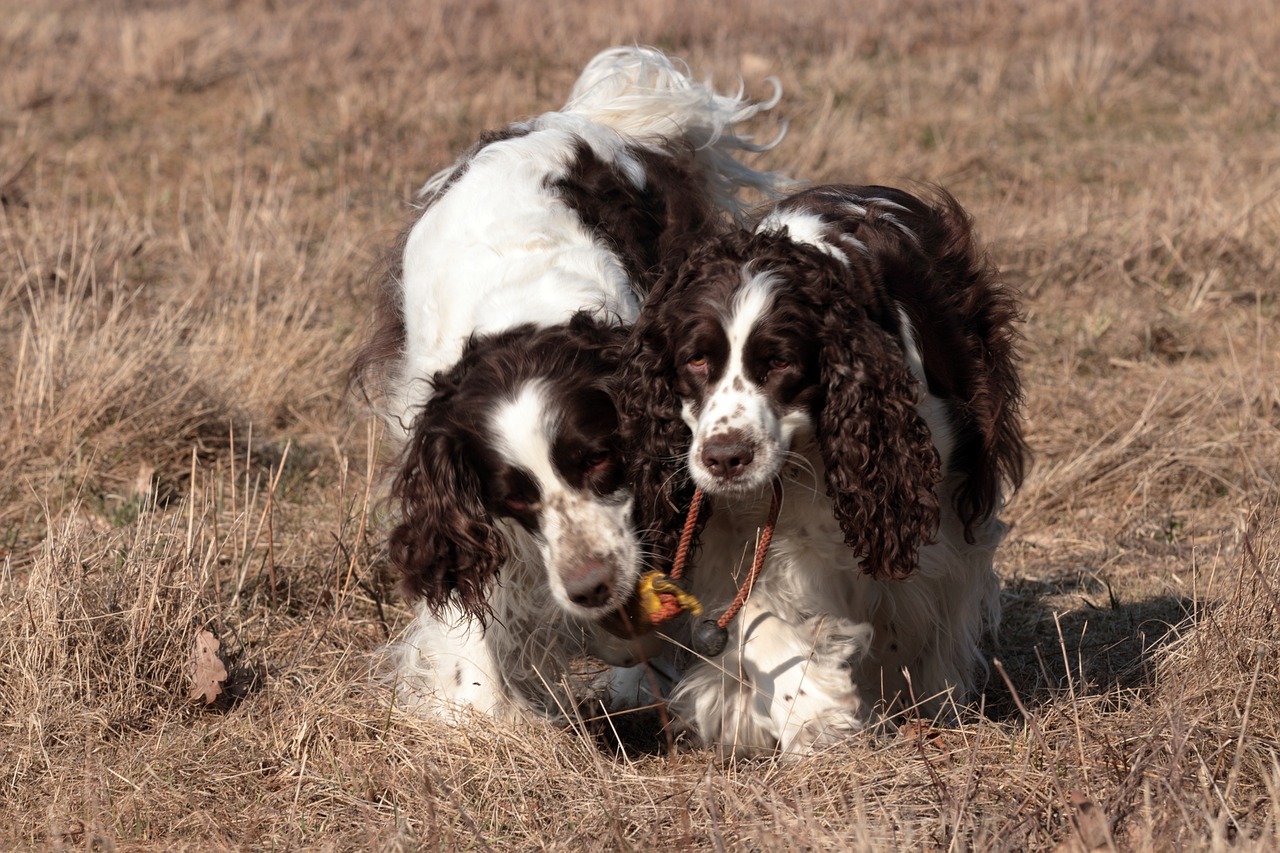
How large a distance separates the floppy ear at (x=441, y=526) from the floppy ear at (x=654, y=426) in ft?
1.32

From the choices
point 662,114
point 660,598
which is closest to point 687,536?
point 660,598

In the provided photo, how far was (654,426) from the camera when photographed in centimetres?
332

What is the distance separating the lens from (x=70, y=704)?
12.3 ft

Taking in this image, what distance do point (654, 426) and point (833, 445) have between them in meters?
0.39

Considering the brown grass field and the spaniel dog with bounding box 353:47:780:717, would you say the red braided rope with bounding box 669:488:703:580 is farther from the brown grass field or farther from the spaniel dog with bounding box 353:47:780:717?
the brown grass field

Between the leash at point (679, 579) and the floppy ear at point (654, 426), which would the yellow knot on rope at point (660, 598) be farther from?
the floppy ear at point (654, 426)

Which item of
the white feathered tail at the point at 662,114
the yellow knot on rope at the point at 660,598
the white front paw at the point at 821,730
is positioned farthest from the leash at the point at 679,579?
the white feathered tail at the point at 662,114

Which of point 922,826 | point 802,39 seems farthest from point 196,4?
point 922,826

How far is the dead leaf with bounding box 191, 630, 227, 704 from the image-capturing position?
3.92 metres

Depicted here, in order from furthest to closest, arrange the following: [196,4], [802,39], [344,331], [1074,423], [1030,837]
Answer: [196,4] → [802,39] → [344,331] → [1074,423] → [1030,837]

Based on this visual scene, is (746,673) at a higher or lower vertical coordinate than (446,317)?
lower

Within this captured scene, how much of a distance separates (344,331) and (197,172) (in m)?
3.00

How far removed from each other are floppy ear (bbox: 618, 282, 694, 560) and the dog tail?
1.89m

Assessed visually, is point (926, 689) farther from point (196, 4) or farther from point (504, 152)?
point (196, 4)
